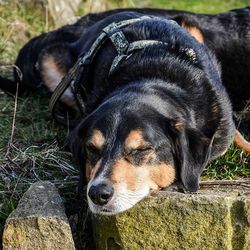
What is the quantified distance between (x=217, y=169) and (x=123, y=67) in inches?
38.0

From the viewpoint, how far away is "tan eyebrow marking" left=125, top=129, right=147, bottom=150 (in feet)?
12.1

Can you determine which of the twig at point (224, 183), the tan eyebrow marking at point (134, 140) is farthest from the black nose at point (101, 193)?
the twig at point (224, 183)

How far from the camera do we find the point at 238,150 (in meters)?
4.72

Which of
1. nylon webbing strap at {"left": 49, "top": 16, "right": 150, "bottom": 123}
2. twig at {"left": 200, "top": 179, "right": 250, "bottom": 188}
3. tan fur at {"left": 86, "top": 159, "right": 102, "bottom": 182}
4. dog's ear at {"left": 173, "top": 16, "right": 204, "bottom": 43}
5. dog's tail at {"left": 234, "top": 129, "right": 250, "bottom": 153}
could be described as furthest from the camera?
dog's ear at {"left": 173, "top": 16, "right": 204, "bottom": 43}

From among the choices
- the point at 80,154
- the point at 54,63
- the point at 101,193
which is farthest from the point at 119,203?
the point at 54,63

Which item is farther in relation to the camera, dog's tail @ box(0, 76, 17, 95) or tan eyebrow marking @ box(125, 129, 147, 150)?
dog's tail @ box(0, 76, 17, 95)

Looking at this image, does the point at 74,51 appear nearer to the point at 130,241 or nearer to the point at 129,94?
the point at 129,94

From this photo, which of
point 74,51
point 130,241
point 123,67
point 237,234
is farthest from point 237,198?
point 74,51

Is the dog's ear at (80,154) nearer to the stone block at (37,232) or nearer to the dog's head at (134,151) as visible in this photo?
the dog's head at (134,151)

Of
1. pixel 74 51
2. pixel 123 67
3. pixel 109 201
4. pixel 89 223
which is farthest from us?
pixel 74 51

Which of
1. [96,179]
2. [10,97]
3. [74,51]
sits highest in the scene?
[96,179]

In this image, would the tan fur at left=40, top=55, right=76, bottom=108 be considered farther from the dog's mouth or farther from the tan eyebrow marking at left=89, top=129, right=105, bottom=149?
the dog's mouth

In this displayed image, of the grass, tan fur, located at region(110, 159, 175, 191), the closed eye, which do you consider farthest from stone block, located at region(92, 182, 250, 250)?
the grass

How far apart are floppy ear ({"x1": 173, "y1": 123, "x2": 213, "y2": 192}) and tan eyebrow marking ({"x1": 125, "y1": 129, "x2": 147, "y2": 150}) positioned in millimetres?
228
